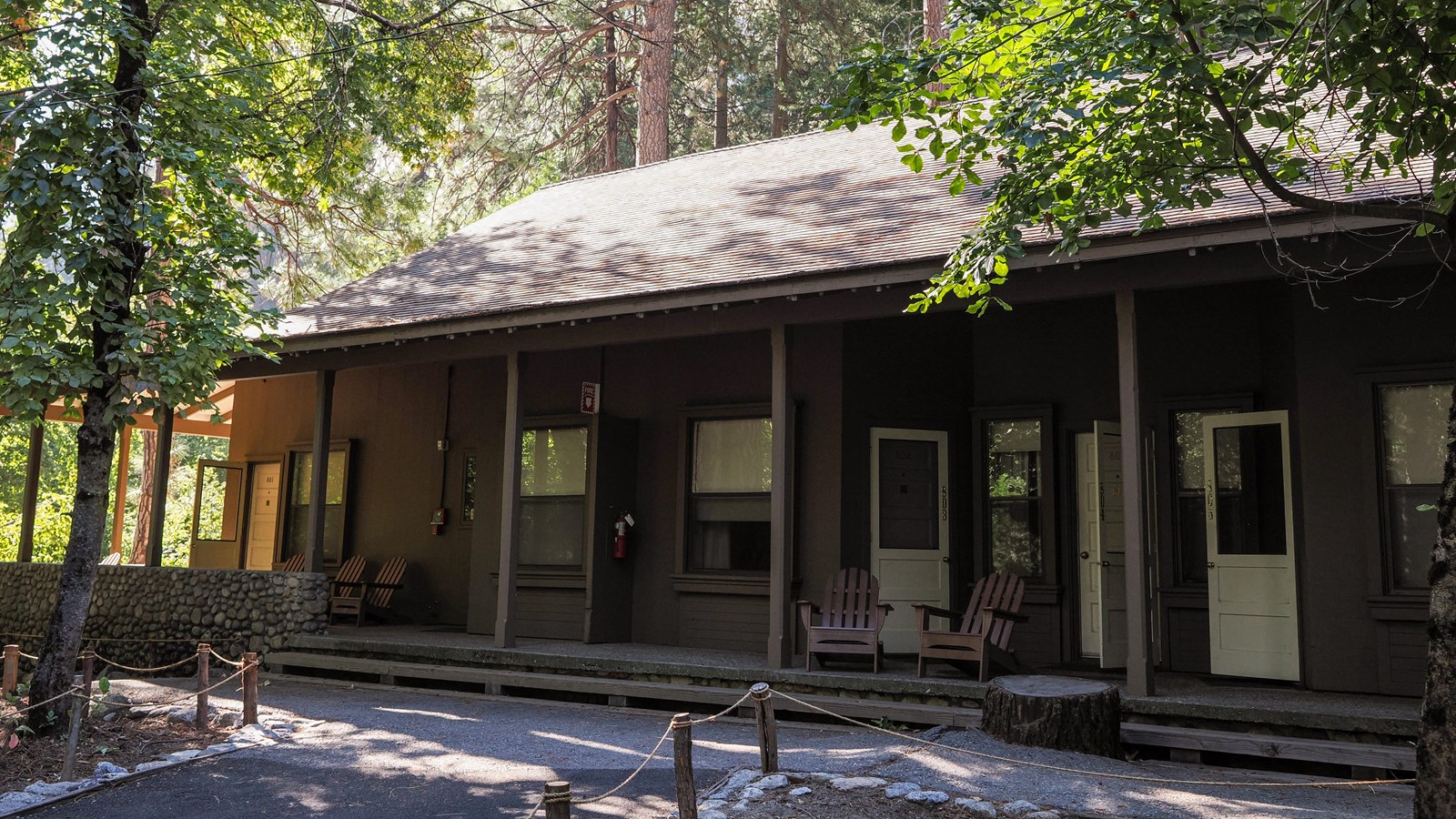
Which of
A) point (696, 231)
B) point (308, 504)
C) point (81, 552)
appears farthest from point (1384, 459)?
point (308, 504)

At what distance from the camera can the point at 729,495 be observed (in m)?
10.7

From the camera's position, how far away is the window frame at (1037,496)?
9.67 meters

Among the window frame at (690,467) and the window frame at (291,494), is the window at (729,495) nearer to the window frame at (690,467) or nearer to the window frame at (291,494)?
the window frame at (690,467)

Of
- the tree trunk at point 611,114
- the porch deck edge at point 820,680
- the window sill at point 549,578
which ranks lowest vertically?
the porch deck edge at point 820,680

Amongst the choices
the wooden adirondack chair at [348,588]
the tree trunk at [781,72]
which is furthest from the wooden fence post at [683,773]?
the tree trunk at [781,72]

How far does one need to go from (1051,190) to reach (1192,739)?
11.1 ft

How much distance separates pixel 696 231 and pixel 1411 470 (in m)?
6.48

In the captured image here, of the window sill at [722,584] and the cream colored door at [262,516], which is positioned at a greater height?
the cream colored door at [262,516]

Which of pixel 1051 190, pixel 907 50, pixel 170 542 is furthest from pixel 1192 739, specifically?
Answer: pixel 170 542

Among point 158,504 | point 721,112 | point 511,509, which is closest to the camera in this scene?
point 511,509

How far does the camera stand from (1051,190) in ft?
18.8

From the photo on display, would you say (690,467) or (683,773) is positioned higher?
(690,467)

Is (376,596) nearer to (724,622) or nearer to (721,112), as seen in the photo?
→ (724,622)

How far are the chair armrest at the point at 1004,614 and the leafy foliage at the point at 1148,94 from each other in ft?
9.02
